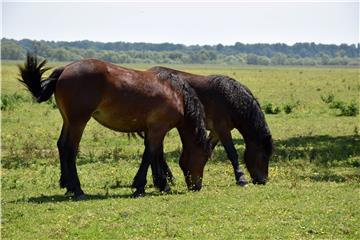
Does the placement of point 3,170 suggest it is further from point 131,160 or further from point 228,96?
point 228,96

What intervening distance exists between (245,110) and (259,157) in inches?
41.8

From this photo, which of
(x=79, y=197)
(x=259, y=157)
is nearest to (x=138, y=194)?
(x=79, y=197)

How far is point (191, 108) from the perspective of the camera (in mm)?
11594

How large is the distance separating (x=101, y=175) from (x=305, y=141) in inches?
316

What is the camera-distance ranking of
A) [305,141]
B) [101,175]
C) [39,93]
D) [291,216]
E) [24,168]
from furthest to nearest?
[305,141] < [24,168] < [101,175] < [39,93] < [291,216]

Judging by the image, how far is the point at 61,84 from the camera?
1057 cm

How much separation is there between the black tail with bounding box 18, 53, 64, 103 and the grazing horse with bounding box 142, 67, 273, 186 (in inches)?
115

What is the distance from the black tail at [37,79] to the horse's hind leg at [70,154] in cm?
72

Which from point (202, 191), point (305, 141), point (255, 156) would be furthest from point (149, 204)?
point (305, 141)

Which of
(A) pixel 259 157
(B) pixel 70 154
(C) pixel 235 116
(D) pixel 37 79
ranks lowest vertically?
(A) pixel 259 157

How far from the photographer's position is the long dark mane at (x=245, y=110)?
1270 cm

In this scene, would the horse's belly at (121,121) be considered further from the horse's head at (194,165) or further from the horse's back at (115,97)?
the horse's head at (194,165)

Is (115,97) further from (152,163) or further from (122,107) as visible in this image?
(152,163)

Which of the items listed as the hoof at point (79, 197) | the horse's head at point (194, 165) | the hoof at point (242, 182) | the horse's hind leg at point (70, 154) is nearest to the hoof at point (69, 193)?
the horse's hind leg at point (70, 154)
